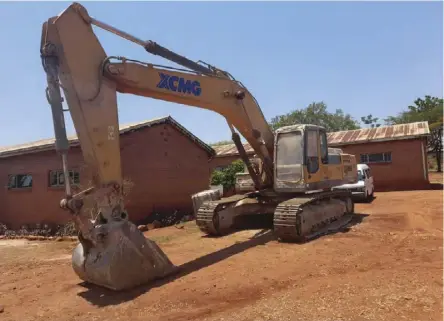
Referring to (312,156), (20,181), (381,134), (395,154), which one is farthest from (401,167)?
(20,181)

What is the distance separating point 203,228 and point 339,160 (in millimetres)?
4780

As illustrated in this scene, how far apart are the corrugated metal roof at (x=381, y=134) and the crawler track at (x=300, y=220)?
14862mm

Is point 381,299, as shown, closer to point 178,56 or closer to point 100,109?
point 100,109

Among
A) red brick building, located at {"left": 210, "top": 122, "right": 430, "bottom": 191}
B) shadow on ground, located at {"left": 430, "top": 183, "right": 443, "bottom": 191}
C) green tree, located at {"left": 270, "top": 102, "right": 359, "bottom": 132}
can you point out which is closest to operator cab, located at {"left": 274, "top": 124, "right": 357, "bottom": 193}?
red brick building, located at {"left": 210, "top": 122, "right": 430, "bottom": 191}

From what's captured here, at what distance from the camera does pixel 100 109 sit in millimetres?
6492

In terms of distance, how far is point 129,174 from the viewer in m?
14.8

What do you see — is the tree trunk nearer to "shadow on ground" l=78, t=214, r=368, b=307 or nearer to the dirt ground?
the dirt ground

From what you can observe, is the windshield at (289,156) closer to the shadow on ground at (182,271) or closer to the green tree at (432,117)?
the shadow on ground at (182,271)

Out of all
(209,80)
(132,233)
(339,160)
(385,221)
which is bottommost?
(385,221)

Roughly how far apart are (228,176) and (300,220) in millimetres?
12384

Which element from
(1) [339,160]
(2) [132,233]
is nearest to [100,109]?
(2) [132,233]

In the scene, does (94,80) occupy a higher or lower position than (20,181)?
higher

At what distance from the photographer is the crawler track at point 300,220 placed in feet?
29.5

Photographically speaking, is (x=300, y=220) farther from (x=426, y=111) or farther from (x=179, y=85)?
(x=426, y=111)
